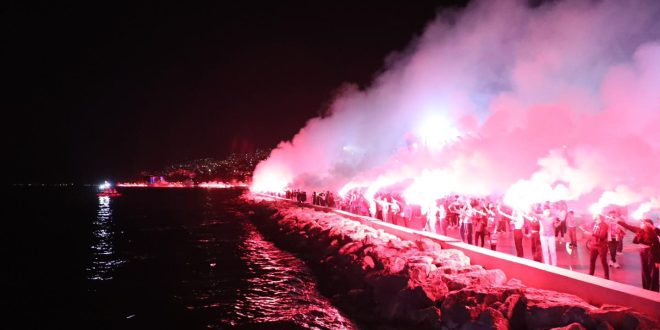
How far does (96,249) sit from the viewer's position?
25391mm

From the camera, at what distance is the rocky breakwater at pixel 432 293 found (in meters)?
7.31

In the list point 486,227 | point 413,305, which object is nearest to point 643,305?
point 413,305

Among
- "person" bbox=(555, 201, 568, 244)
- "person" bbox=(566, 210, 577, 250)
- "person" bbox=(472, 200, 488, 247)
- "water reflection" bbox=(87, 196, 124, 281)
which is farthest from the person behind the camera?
"water reflection" bbox=(87, 196, 124, 281)

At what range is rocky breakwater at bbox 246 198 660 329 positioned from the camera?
24.0 ft

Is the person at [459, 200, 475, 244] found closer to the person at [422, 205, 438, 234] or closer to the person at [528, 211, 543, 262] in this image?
the person at [422, 205, 438, 234]

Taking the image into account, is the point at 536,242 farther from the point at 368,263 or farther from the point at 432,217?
the point at 432,217

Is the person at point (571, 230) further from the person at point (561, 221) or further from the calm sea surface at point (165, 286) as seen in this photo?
the calm sea surface at point (165, 286)

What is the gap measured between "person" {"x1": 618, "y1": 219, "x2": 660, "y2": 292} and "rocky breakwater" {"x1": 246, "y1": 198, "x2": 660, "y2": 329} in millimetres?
2544

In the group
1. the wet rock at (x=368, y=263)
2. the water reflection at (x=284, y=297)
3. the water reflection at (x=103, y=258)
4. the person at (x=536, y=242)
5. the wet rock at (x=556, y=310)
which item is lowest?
the water reflection at (x=103, y=258)

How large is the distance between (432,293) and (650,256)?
4.73 metres

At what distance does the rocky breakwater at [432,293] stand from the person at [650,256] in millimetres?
2544

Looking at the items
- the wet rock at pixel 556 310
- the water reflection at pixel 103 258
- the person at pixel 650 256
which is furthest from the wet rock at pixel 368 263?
the water reflection at pixel 103 258

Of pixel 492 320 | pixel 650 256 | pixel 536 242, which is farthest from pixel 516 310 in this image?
pixel 536 242

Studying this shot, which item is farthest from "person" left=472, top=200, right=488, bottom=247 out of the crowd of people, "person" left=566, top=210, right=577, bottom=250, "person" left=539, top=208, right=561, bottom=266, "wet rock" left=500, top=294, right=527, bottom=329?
"wet rock" left=500, top=294, right=527, bottom=329
